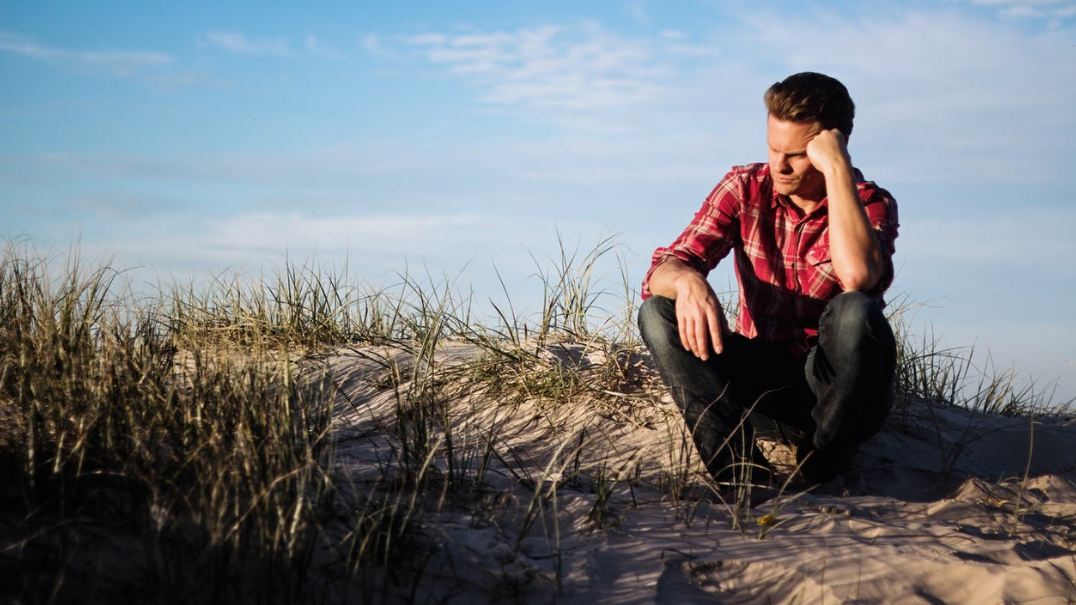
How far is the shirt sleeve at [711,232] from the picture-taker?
361cm

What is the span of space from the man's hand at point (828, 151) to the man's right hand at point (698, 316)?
56 cm

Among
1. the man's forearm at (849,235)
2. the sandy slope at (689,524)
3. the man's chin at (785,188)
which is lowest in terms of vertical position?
the sandy slope at (689,524)

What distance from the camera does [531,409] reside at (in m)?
4.24

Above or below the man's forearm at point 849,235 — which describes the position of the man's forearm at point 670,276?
below

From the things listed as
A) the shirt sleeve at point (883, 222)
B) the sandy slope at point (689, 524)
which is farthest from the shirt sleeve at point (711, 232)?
the sandy slope at point (689, 524)

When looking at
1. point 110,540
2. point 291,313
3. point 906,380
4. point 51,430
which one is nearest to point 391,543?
point 110,540

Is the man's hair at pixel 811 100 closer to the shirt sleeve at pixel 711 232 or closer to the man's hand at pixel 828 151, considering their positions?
the man's hand at pixel 828 151

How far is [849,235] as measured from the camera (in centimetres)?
319

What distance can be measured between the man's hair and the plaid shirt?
263 mm

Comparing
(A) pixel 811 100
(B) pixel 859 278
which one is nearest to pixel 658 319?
(B) pixel 859 278

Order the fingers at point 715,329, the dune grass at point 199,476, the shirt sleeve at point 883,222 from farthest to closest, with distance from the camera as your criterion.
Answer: the shirt sleeve at point 883,222 < the fingers at point 715,329 < the dune grass at point 199,476

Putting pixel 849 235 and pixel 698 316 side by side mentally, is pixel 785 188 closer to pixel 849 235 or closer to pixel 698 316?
pixel 849 235

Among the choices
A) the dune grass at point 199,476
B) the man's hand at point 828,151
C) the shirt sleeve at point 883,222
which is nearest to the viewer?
the dune grass at point 199,476

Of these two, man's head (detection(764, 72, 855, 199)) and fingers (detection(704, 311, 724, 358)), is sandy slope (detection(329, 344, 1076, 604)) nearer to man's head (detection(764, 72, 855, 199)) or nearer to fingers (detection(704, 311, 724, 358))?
fingers (detection(704, 311, 724, 358))
